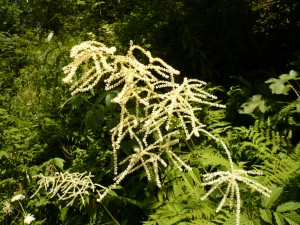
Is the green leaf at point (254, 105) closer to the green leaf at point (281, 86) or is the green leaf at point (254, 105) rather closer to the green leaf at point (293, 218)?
the green leaf at point (281, 86)

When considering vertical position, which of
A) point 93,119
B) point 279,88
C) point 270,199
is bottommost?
point 270,199

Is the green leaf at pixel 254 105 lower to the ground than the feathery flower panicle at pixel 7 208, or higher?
higher

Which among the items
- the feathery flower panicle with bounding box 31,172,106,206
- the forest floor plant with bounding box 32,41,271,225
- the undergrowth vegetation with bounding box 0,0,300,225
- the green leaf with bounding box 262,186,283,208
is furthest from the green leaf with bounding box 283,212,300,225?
the feathery flower panicle with bounding box 31,172,106,206

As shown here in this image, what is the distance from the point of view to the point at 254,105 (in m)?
3.64

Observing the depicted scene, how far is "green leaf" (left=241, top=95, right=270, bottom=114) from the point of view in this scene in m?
3.61

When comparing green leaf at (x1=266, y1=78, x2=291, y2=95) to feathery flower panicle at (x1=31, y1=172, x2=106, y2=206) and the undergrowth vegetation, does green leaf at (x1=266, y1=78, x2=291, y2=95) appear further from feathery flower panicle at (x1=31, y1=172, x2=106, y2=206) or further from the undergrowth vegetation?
feathery flower panicle at (x1=31, y1=172, x2=106, y2=206)

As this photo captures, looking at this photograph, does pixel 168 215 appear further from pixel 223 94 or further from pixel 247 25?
pixel 247 25

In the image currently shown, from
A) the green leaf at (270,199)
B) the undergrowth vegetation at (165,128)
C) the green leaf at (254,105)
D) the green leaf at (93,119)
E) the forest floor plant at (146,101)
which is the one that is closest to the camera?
the forest floor plant at (146,101)

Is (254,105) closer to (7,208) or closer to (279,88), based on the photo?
(279,88)

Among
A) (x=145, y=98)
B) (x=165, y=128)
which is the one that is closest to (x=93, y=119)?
(x=165, y=128)

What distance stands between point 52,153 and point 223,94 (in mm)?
2515

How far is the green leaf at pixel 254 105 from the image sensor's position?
11.8 feet

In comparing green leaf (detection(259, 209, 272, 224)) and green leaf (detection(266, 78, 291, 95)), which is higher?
green leaf (detection(266, 78, 291, 95))

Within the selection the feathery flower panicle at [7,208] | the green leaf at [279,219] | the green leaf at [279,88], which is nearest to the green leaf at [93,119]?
the feathery flower panicle at [7,208]
